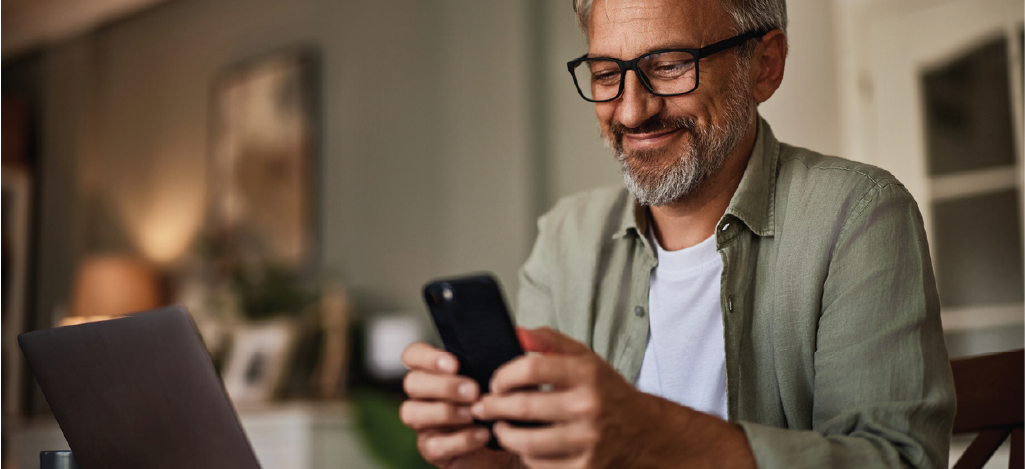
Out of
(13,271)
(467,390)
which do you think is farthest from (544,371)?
(13,271)

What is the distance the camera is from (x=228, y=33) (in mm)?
4484

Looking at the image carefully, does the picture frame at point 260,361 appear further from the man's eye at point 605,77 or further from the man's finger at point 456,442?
the man's finger at point 456,442

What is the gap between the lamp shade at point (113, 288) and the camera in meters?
4.05

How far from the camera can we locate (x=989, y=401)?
3.52ft

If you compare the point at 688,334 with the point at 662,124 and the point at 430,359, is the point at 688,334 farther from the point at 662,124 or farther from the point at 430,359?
the point at 430,359

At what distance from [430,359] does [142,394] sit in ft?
1.03

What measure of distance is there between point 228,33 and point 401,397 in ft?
8.13

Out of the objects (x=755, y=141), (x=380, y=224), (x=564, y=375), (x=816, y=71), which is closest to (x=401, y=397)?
(x=380, y=224)

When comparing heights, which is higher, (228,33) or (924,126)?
(228,33)

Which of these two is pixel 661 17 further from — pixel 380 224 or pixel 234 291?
pixel 234 291

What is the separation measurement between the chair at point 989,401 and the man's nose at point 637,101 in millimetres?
557

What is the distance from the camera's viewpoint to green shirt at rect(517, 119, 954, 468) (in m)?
0.81

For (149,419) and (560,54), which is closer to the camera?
(149,419)

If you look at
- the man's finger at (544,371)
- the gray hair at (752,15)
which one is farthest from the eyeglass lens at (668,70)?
the man's finger at (544,371)
